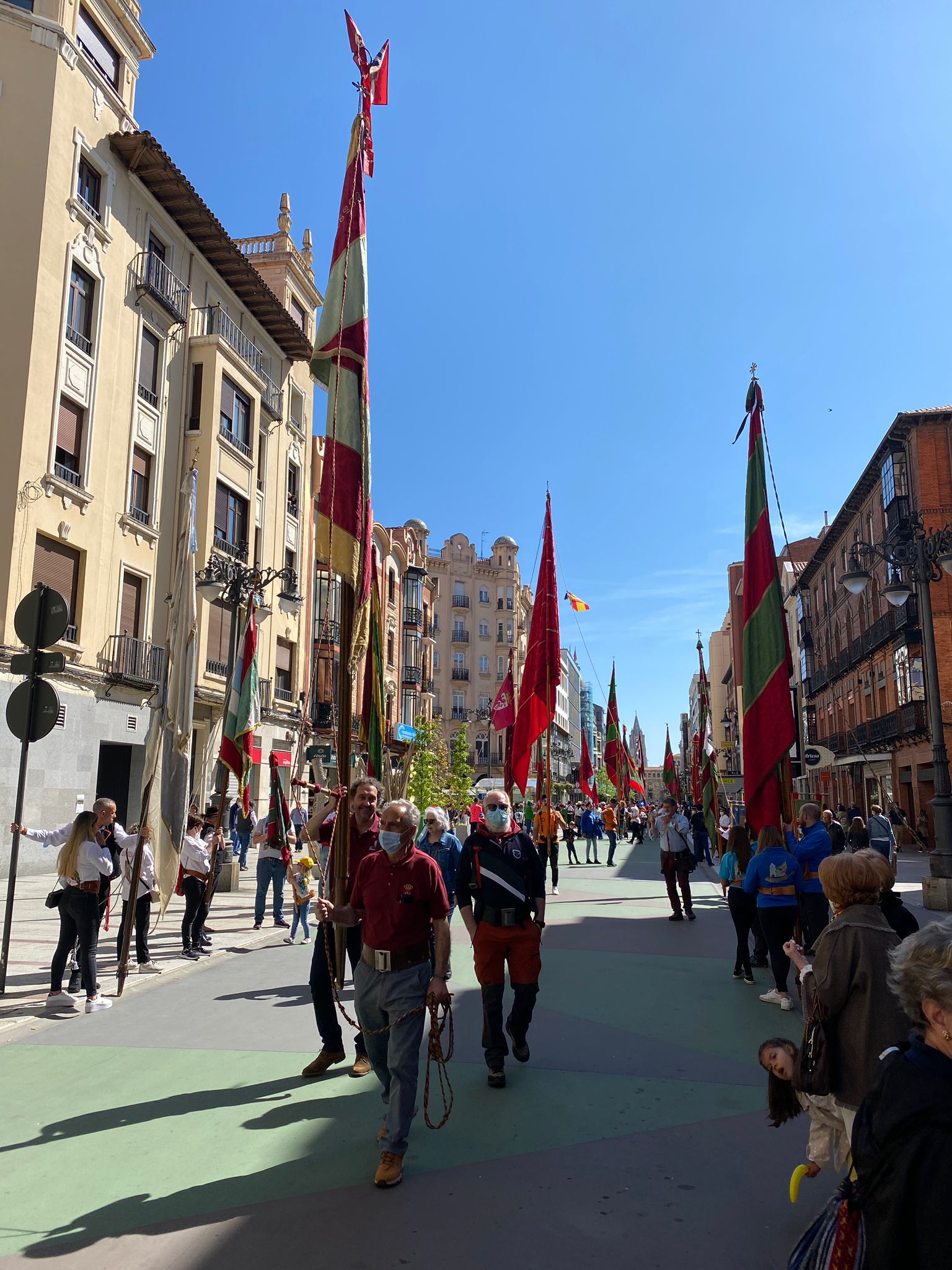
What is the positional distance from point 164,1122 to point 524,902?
2.51 meters

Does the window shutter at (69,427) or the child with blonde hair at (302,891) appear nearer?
the child with blonde hair at (302,891)

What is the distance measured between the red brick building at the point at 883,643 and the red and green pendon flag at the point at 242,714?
1911 centimetres

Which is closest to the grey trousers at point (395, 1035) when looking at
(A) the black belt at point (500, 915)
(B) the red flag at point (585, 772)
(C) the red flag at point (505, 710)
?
(A) the black belt at point (500, 915)

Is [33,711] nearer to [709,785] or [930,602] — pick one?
[930,602]

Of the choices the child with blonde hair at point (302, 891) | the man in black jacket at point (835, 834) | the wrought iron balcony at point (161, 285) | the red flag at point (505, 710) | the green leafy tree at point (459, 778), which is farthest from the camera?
the green leafy tree at point (459, 778)

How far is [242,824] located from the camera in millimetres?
18203

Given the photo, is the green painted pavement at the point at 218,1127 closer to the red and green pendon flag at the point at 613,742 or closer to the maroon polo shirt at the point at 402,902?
the maroon polo shirt at the point at 402,902

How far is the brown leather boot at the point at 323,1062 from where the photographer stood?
5723 millimetres

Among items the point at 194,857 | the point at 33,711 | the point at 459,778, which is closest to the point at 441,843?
the point at 194,857

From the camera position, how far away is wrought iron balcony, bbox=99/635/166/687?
21203 mm

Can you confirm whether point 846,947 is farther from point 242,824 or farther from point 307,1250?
point 242,824

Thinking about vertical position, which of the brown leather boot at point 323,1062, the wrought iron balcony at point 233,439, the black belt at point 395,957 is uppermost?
the wrought iron balcony at point 233,439

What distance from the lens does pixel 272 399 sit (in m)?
31.3

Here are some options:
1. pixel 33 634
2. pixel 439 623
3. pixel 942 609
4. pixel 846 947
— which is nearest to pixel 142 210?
pixel 33 634
